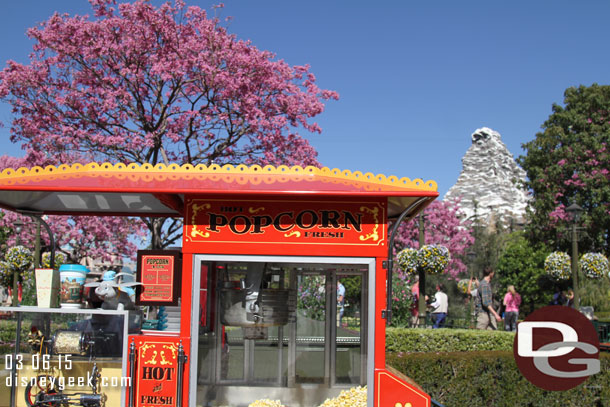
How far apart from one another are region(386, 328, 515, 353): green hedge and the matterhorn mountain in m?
93.9

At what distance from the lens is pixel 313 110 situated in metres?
16.6

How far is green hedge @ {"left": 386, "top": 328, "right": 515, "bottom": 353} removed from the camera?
12414 millimetres

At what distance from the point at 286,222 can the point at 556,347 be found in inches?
153

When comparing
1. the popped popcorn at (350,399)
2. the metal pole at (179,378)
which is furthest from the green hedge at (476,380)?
the metal pole at (179,378)

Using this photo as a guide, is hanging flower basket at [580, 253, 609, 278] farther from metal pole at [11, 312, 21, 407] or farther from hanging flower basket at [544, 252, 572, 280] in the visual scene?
metal pole at [11, 312, 21, 407]

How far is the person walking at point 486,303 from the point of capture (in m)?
13.4

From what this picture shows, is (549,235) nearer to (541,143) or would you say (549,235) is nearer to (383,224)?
(541,143)

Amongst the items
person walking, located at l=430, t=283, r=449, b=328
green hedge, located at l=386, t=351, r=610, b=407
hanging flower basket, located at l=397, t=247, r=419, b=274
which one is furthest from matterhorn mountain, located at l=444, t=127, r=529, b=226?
green hedge, located at l=386, t=351, r=610, b=407

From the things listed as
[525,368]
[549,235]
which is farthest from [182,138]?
[549,235]

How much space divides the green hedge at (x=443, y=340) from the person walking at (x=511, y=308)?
8.52 feet

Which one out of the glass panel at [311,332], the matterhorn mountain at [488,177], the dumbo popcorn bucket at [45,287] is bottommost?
the glass panel at [311,332]

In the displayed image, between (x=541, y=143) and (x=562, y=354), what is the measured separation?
24.6 metres

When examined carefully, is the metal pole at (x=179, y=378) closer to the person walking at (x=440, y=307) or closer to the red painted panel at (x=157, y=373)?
the red painted panel at (x=157, y=373)

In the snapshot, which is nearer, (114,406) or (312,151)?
(114,406)
